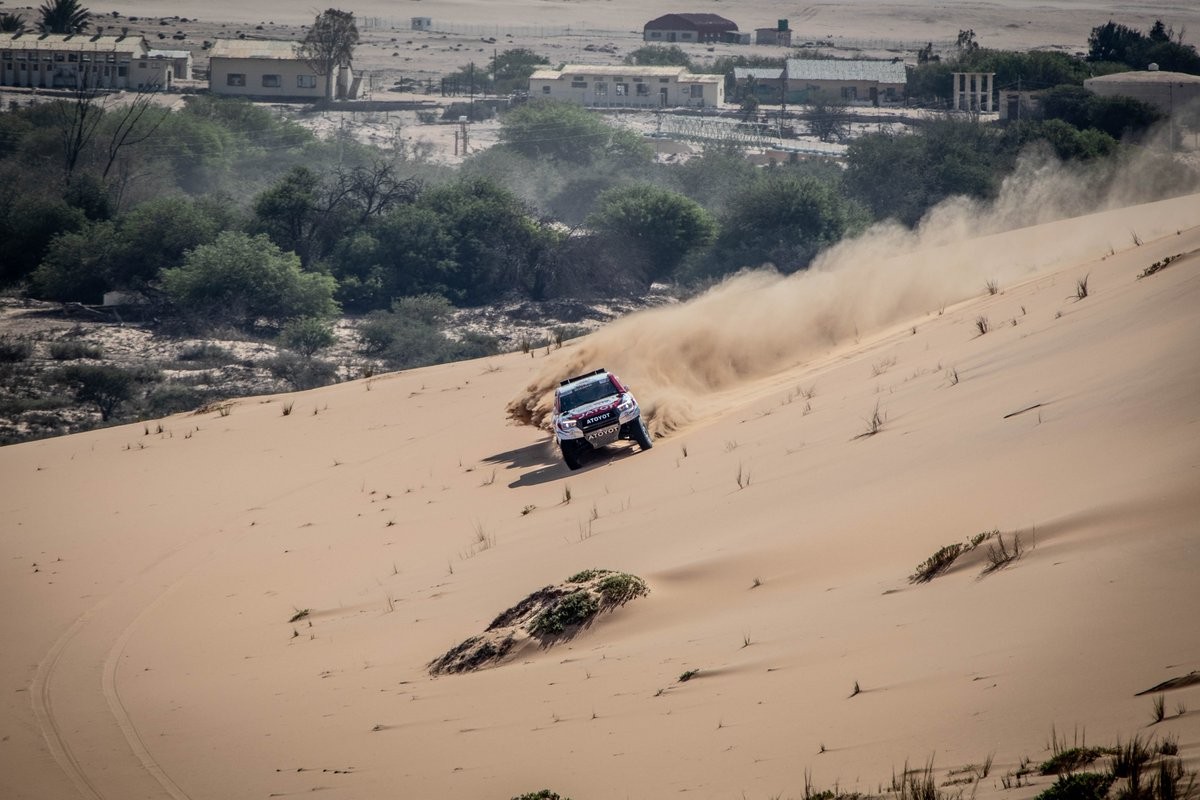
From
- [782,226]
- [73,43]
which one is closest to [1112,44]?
[782,226]

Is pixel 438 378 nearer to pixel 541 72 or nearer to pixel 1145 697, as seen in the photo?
pixel 1145 697

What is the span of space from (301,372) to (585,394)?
21.3 m

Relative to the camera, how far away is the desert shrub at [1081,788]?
6.11 meters

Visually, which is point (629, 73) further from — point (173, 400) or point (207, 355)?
point (173, 400)

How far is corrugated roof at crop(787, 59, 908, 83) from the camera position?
4222 inches

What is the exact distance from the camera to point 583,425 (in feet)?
60.6

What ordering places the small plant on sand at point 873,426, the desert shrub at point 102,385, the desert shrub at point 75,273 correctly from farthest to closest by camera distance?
1. the desert shrub at point 75,273
2. the desert shrub at point 102,385
3. the small plant on sand at point 873,426

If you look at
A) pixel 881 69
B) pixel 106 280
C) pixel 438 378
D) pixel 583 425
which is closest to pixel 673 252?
pixel 106 280

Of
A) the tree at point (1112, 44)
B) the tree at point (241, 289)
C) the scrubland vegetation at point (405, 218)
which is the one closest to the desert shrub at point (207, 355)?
the scrubland vegetation at point (405, 218)

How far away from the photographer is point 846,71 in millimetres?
108938

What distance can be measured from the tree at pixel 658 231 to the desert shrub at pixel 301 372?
20.1 meters

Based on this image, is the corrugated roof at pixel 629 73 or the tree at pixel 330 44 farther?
the corrugated roof at pixel 629 73

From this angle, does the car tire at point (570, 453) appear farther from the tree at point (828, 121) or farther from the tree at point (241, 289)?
the tree at point (828, 121)

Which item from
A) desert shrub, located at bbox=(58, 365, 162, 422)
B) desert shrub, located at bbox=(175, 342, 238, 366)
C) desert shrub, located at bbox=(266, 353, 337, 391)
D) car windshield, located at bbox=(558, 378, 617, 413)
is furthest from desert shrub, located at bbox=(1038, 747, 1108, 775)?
desert shrub, located at bbox=(175, 342, 238, 366)
